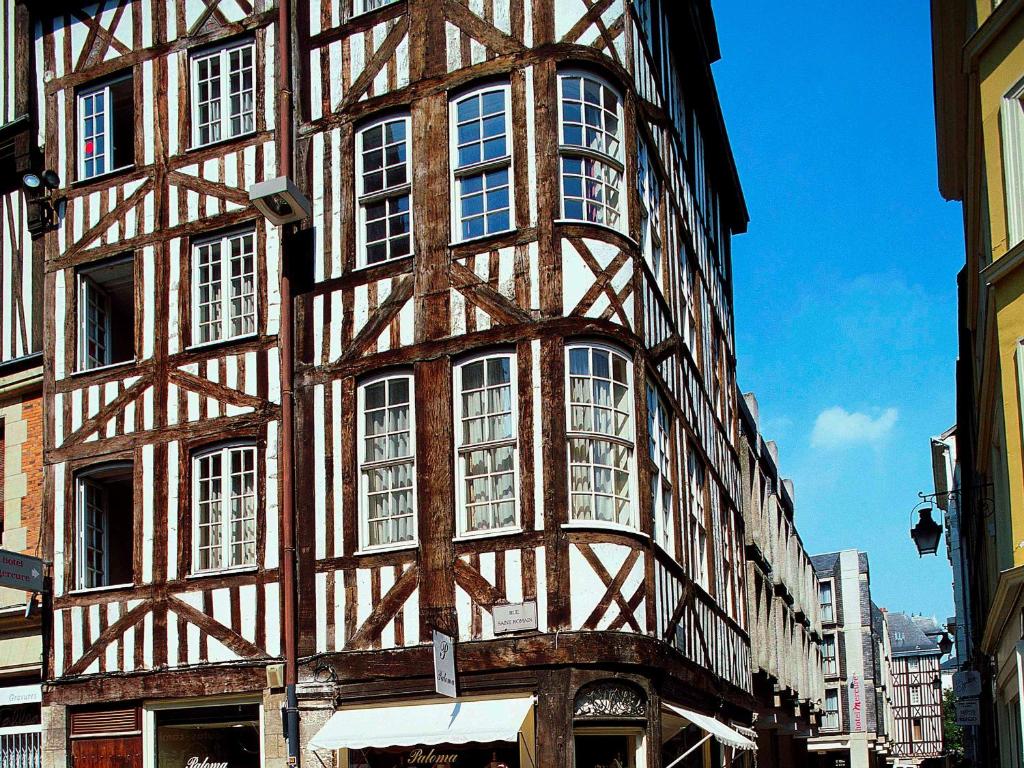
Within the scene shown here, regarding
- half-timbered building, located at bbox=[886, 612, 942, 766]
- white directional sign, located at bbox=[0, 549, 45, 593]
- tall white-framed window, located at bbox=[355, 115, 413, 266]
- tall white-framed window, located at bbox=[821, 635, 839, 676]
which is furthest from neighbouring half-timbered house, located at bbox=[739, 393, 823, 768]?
half-timbered building, located at bbox=[886, 612, 942, 766]

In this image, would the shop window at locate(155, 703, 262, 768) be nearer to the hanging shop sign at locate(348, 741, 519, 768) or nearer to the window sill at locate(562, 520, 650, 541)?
the hanging shop sign at locate(348, 741, 519, 768)

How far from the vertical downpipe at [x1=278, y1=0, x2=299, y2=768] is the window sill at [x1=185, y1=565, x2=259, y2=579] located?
55 cm

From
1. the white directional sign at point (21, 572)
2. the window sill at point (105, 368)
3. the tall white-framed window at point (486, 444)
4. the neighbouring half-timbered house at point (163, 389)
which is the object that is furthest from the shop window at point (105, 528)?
the tall white-framed window at point (486, 444)

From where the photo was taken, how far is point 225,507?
625 inches

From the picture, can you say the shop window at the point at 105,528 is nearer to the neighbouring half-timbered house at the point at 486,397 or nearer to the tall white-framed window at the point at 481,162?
the neighbouring half-timbered house at the point at 486,397

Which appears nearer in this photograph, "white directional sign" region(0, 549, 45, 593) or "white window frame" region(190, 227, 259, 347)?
"white directional sign" region(0, 549, 45, 593)

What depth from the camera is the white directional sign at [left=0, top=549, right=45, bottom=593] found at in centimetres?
1564

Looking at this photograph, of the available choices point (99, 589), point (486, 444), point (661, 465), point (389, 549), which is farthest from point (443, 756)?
point (99, 589)

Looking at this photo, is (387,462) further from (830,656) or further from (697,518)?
(830,656)

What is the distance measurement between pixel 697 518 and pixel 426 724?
20.8ft

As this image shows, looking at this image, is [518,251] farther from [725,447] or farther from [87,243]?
[725,447]

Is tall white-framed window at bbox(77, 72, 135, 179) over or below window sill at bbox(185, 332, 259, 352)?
over

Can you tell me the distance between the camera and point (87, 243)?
689 inches

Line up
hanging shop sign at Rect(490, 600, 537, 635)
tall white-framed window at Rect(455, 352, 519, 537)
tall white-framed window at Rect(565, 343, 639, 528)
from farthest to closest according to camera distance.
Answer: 1. tall white-framed window at Rect(455, 352, 519, 537)
2. tall white-framed window at Rect(565, 343, 639, 528)
3. hanging shop sign at Rect(490, 600, 537, 635)
